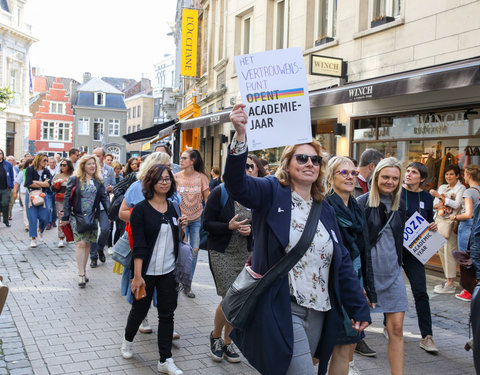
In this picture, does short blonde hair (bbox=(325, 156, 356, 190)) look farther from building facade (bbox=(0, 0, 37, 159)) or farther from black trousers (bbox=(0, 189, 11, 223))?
building facade (bbox=(0, 0, 37, 159))

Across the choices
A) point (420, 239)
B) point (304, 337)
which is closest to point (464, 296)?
point (420, 239)

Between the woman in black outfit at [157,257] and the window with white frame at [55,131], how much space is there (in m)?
67.3

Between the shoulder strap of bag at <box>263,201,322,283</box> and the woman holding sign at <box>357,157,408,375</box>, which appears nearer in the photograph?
the shoulder strap of bag at <box>263,201,322,283</box>

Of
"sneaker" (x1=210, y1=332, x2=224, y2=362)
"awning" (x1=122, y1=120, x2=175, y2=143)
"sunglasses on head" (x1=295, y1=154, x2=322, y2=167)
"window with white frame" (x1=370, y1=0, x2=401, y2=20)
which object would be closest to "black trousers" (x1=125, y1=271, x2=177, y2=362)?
"sneaker" (x1=210, y1=332, x2=224, y2=362)

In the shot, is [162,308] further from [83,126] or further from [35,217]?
[83,126]

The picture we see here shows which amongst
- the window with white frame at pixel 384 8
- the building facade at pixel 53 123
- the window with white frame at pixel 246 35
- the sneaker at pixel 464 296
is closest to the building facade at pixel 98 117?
the building facade at pixel 53 123

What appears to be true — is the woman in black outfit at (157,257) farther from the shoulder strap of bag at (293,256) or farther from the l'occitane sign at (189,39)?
the l'occitane sign at (189,39)

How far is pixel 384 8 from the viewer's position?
426 inches

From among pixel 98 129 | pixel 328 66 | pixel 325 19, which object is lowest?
pixel 328 66

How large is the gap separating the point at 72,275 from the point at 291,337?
19.8 ft

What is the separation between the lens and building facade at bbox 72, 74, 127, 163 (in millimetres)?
68125

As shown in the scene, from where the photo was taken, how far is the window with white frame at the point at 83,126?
68.4 meters

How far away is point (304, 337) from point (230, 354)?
2.02m

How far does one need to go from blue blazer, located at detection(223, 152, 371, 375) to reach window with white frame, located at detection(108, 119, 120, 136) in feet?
227
